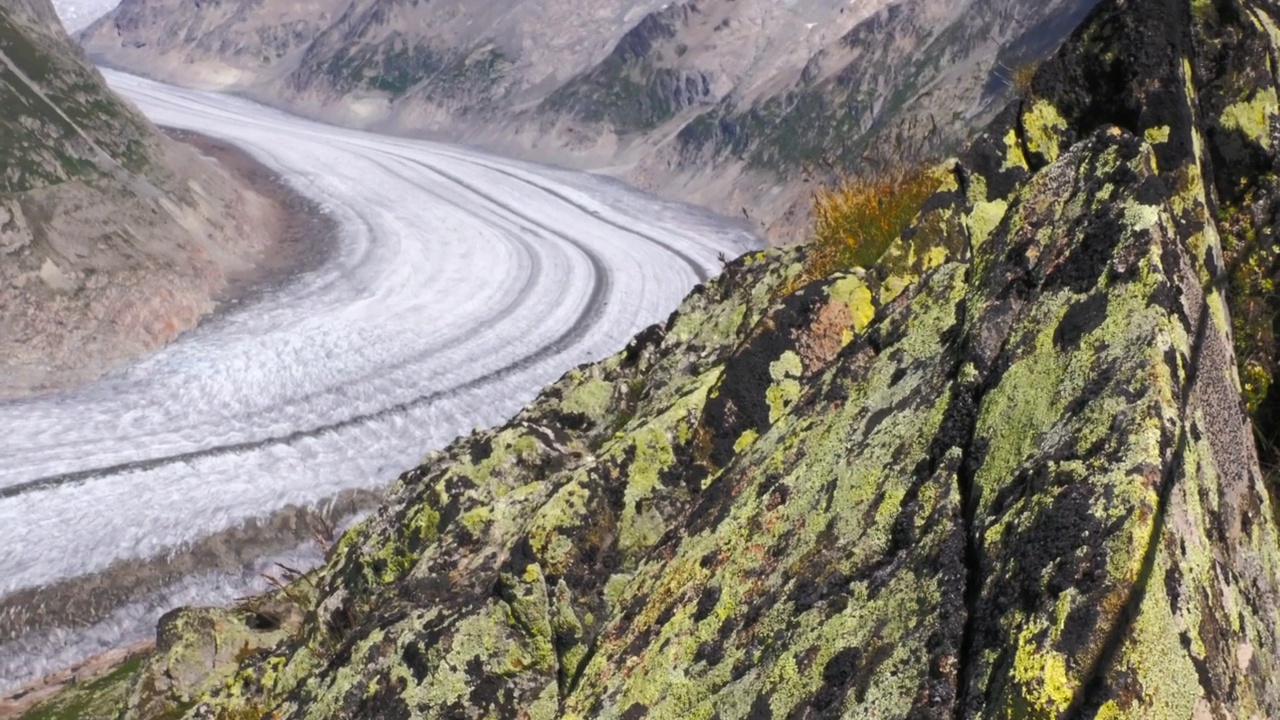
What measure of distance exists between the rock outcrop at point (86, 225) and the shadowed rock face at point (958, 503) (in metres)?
15.5

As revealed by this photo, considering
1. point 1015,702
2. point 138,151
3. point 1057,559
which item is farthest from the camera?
point 138,151

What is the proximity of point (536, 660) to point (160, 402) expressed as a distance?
15.8 metres

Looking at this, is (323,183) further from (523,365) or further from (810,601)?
(810,601)

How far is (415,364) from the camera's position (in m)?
20.6

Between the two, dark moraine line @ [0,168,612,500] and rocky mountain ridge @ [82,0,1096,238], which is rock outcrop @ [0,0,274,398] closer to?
dark moraine line @ [0,168,612,500]

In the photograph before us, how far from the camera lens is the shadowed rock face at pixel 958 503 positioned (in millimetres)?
2518

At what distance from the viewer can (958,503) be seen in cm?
317

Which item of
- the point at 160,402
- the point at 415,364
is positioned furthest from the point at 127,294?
the point at 415,364

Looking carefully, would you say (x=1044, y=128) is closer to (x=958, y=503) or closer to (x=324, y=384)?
(x=958, y=503)

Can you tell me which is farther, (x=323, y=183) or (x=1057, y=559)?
(x=323, y=183)

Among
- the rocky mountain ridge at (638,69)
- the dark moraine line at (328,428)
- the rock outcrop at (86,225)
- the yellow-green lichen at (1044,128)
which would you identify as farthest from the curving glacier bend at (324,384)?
the yellow-green lichen at (1044,128)

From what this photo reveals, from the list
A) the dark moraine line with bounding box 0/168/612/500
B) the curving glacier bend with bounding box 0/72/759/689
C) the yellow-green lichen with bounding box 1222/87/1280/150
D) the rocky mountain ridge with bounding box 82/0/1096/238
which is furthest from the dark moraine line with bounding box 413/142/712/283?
the yellow-green lichen with bounding box 1222/87/1280/150

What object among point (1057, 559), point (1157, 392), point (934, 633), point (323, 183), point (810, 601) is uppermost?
point (1157, 392)

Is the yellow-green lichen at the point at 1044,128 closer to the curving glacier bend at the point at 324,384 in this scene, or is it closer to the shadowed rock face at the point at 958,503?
the shadowed rock face at the point at 958,503
